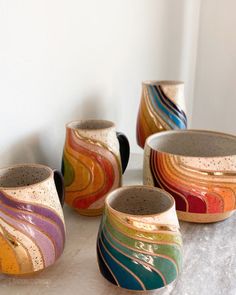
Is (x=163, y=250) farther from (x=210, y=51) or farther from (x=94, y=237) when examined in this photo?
(x=210, y=51)

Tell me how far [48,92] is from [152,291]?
338 mm

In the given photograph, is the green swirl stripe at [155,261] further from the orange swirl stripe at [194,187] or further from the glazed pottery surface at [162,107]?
the glazed pottery surface at [162,107]

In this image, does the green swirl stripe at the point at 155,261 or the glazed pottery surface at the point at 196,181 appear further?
the glazed pottery surface at the point at 196,181

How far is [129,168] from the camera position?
739mm

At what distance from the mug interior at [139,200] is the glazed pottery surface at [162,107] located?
0.26 meters

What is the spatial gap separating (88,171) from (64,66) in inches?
7.8

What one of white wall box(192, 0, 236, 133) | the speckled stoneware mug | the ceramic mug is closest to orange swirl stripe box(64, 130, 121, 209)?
the ceramic mug

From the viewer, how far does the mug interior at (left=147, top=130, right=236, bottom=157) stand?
59 cm

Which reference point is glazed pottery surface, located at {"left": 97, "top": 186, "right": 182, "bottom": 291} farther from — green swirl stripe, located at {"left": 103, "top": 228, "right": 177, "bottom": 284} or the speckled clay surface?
the speckled clay surface

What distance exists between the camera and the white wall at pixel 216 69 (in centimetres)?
133

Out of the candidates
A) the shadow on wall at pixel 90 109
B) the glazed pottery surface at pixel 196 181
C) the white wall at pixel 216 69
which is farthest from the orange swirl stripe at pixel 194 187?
the white wall at pixel 216 69

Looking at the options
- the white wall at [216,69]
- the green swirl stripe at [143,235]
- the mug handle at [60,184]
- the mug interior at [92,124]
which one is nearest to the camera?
the green swirl stripe at [143,235]

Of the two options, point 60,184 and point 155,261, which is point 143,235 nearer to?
point 155,261

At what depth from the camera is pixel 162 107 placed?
0.68 meters
